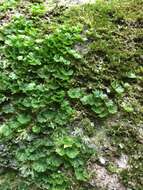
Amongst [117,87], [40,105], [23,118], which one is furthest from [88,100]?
[23,118]

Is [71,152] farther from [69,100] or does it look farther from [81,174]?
[69,100]

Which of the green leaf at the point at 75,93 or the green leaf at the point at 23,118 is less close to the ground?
the green leaf at the point at 75,93

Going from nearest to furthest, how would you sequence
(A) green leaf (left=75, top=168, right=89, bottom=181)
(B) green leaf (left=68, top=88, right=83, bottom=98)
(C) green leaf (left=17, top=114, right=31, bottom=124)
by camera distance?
(A) green leaf (left=75, top=168, right=89, bottom=181) < (C) green leaf (left=17, top=114, right=31, bottom=124) < (B) green leaf (left=68, top=88, right=83, bottom=98)

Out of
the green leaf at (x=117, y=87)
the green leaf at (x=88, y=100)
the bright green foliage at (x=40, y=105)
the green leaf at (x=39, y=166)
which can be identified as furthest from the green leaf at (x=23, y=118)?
the green leaf at (x=117, y=87)

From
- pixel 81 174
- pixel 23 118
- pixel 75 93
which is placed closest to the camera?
pixel 81 174

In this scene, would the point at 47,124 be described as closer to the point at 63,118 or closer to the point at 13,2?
the point at 63,118

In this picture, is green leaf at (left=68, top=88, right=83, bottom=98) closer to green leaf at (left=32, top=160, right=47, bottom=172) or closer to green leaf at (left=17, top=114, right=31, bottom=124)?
green leaf at (left=17, top=114, right=31, bottom=124)

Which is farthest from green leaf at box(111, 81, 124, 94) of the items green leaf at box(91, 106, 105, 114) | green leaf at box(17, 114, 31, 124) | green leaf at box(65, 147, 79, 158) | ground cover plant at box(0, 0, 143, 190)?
green leaf at box(17, 114, 31, 124)

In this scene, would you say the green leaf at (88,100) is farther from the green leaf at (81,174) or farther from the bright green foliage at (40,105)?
the green leaf at (81,174)
